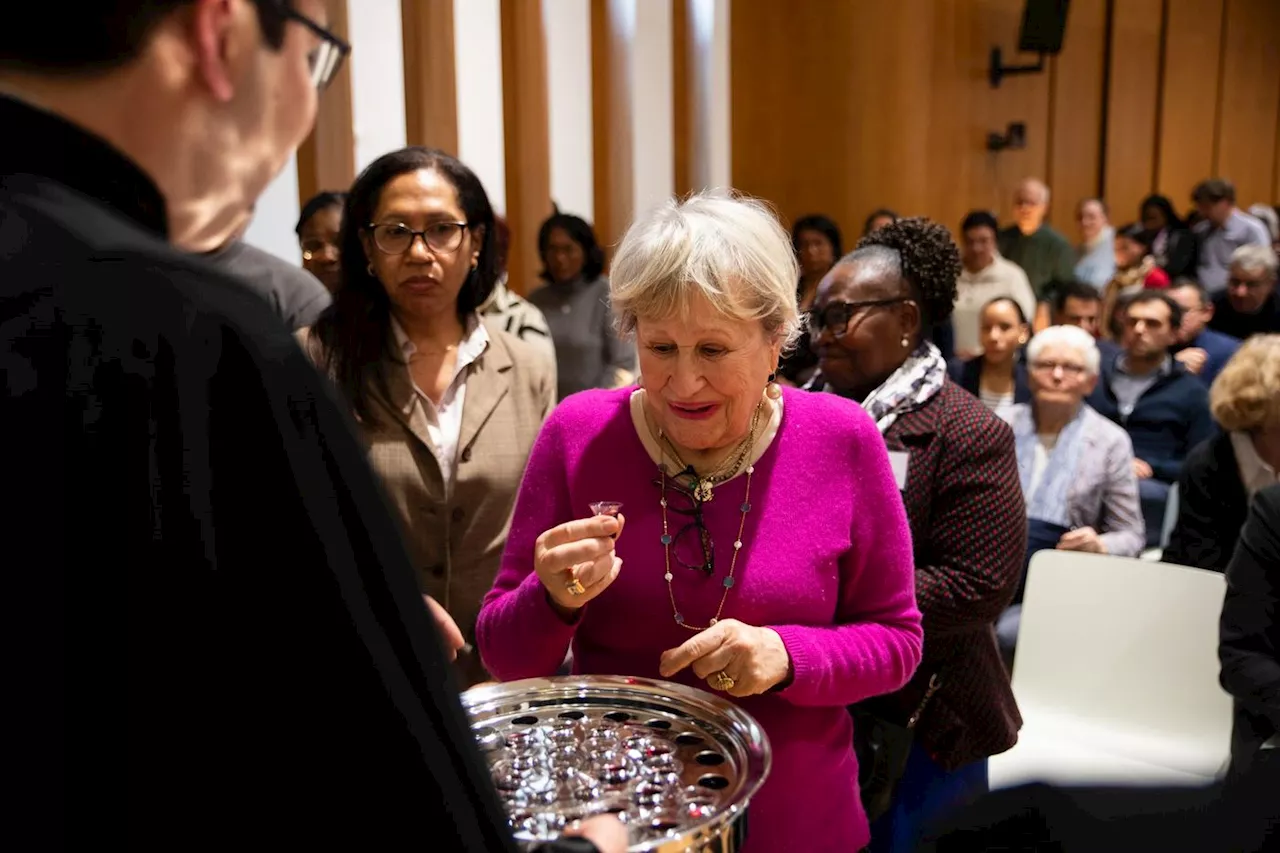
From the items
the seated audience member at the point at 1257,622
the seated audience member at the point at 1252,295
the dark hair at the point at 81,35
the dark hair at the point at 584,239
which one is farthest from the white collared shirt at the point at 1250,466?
the seated audience member at the point at 1252,295

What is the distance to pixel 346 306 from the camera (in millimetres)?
2463

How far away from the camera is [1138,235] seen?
9750 mm

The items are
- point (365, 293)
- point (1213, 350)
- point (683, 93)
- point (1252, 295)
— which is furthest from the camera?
point (683, 93)

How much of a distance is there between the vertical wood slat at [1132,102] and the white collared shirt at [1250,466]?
963cm

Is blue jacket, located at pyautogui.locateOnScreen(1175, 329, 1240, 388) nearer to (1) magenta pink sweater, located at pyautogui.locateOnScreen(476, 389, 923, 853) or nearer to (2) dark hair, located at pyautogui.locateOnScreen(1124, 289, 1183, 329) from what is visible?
(2) dark hair, located at pyautogui.locateOnScreen(1124, 289, 1183, 329)

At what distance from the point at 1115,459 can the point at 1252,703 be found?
1443mm

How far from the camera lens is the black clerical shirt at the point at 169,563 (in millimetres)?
586

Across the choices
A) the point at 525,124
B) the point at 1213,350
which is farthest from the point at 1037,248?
the point at 525,124

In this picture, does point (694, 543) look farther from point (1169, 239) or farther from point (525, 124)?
point (1169, 239)

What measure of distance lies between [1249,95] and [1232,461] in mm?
12411

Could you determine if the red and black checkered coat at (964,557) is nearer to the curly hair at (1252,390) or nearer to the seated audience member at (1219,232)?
the curly hair at (1252,390)

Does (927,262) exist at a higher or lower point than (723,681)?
higher

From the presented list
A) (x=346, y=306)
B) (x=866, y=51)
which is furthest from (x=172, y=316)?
(x=866, y=51)

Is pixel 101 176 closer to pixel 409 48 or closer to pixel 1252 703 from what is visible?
pixel 1252 703
